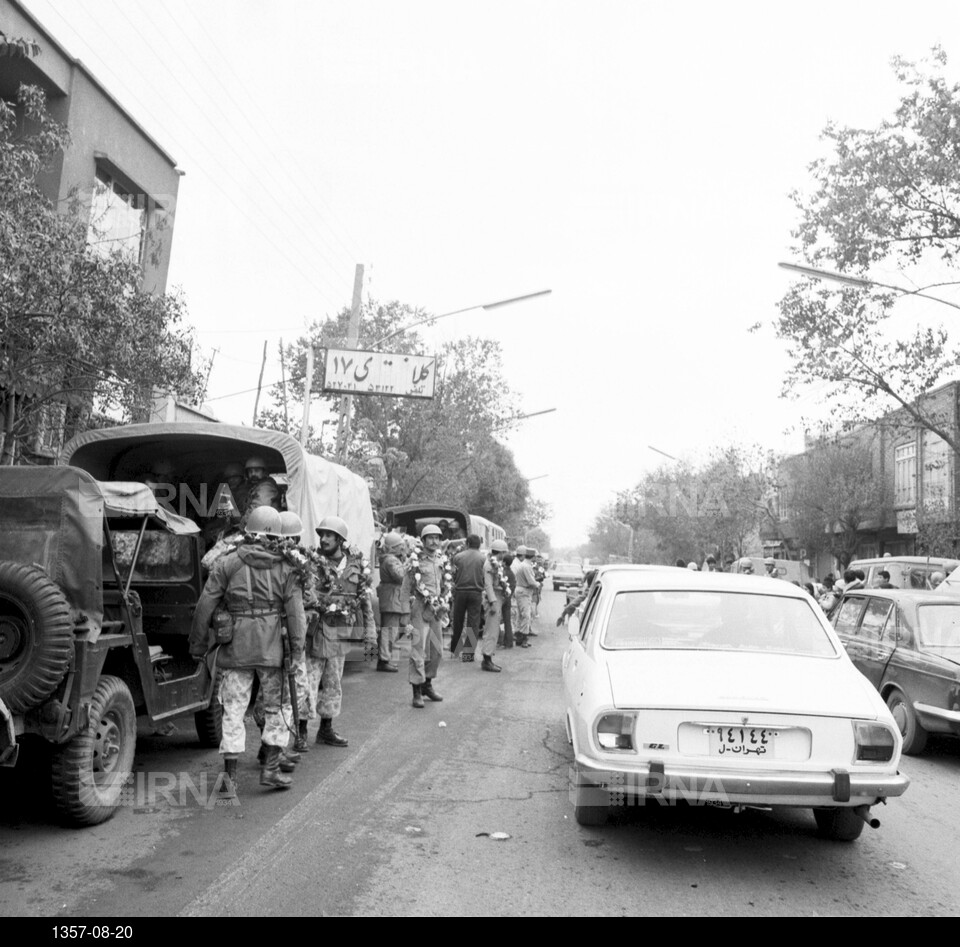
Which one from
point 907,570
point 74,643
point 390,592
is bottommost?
point 74,643

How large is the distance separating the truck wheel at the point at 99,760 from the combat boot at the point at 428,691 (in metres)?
4.23

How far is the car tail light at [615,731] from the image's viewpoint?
5004mm

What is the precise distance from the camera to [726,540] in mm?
48938

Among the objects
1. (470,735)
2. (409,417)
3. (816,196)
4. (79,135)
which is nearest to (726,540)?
(409,417)

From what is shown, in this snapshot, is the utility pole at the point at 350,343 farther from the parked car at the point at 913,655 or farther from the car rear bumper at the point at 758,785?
the car rear bumper at the point at 758,785

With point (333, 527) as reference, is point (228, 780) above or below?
below

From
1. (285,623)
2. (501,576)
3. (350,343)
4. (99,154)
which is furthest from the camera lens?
(350,343)

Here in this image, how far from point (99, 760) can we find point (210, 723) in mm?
2058

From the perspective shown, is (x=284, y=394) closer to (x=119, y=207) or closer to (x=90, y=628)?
(x=119, y=207)

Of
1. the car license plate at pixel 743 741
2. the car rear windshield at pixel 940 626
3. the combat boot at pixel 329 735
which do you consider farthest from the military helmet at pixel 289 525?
the car rear windshield at pixel 940 626

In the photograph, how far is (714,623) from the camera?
244 inches

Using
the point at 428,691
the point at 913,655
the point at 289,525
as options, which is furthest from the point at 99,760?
the point at 913,655

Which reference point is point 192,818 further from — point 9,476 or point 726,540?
point 726,540
